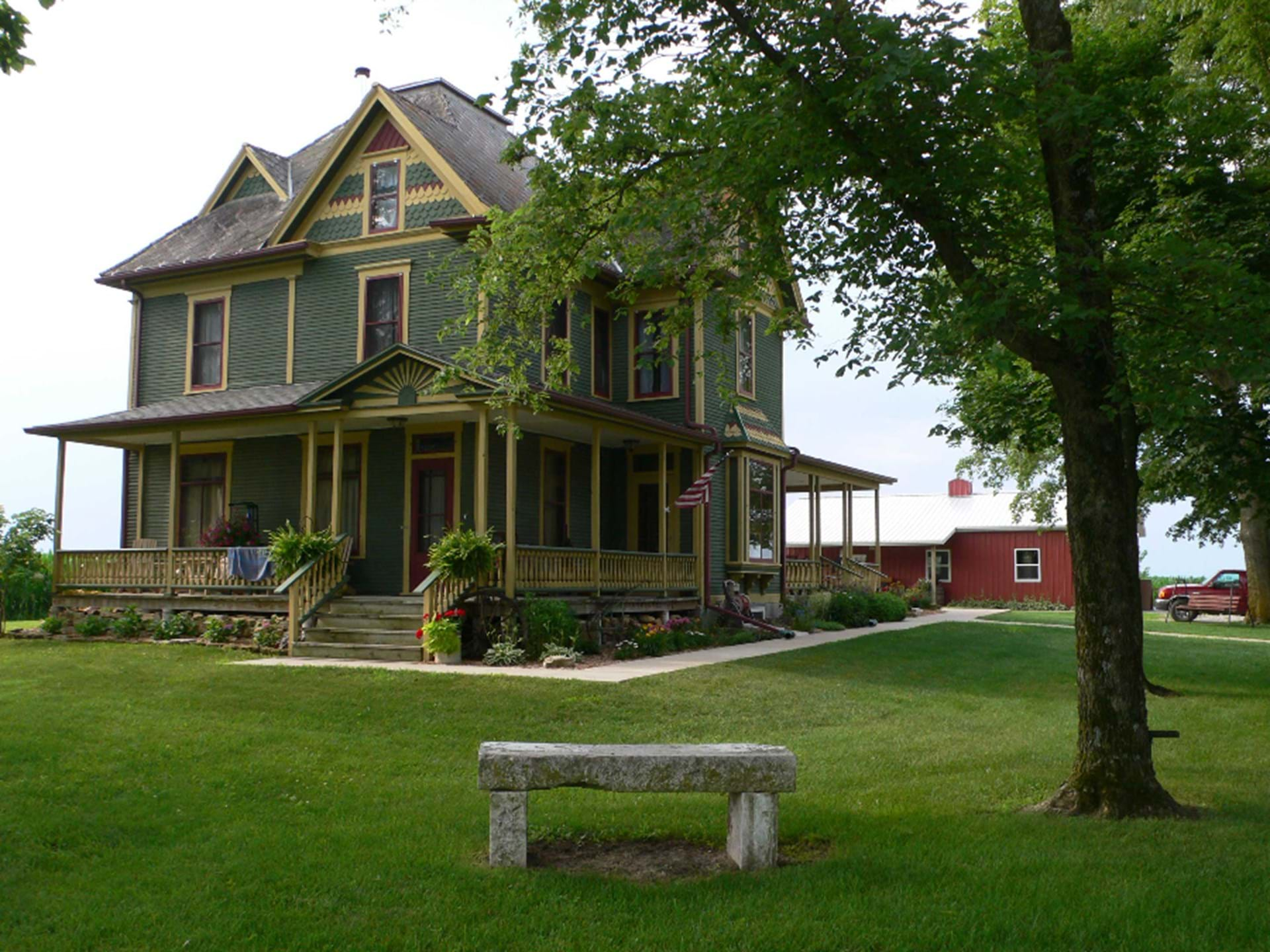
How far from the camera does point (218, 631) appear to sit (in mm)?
18266

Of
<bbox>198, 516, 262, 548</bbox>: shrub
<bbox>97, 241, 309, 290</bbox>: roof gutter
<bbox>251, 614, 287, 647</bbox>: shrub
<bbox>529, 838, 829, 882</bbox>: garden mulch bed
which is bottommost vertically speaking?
<bbox>529, 838, 829, 882</bbox>: garden mulch bed

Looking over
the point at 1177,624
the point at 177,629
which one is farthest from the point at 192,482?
the point at 1177,624

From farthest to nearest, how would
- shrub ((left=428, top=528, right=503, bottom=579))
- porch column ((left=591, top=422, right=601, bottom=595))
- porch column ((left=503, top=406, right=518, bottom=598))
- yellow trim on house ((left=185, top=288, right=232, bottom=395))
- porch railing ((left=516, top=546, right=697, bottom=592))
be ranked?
yellow trim on house ((left=185, top=288, right=232, bottom=395))
porch column ((left=591, top=422, right=601, bottom=595))
porch railing ((left=516, top=546, right=697, bottom=592))
porch column ((left=503, top=406, right=518, bottom=598))
shrub ((left=428, top=528, right=503, bottom=579))

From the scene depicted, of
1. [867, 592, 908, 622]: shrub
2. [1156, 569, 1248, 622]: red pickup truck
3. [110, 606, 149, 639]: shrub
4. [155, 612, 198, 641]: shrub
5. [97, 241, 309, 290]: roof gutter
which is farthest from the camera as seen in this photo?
[1156, 569, 1248, 622]: red pickup truck

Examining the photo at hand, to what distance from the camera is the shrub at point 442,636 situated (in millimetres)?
15547

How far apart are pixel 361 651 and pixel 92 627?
6.06 metres

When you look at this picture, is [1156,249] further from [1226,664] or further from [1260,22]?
[1226,664]

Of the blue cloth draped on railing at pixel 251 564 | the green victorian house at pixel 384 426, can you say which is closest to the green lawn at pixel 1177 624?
the green victorian house at pixel 384 426

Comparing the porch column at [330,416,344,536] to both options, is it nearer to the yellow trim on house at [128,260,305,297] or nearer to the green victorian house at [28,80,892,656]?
the green victorian house at [28,80,892,656]

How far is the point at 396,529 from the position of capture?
19.8 meters

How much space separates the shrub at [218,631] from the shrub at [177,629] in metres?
0.53

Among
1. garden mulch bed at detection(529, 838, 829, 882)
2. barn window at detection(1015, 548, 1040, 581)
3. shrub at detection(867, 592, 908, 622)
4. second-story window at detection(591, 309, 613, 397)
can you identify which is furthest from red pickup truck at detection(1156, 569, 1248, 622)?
garden mulch bed at detection(529, 838, 829, 882)

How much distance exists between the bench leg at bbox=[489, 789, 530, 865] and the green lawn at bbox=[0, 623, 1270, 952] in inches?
6.0

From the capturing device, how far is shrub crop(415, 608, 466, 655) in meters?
15.5
